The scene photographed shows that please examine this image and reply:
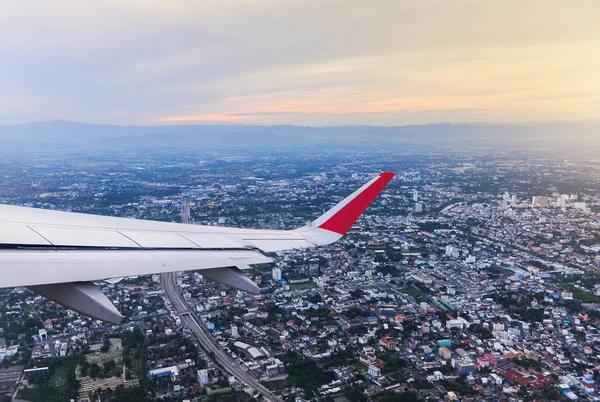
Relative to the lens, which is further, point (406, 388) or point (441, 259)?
point (441, 259)

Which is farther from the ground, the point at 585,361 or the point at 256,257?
the point at 256,257

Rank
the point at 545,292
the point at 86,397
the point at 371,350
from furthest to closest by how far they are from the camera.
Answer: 1. the point at 545,292
2. the point at 371,350
3. the point at 86,397

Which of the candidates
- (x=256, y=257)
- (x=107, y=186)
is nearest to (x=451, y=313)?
(x=256, y=257)

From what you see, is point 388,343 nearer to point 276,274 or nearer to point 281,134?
point 276,274

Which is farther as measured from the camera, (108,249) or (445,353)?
(445,353)

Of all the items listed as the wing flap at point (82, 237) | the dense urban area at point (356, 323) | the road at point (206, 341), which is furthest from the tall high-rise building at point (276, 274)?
the wing flap at point (82, 237)

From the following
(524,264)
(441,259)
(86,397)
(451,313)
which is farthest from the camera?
(441,259)

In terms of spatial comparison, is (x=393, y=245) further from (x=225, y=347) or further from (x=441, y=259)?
(x=225, y=347)

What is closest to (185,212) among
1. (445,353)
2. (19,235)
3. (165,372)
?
(165,372)
